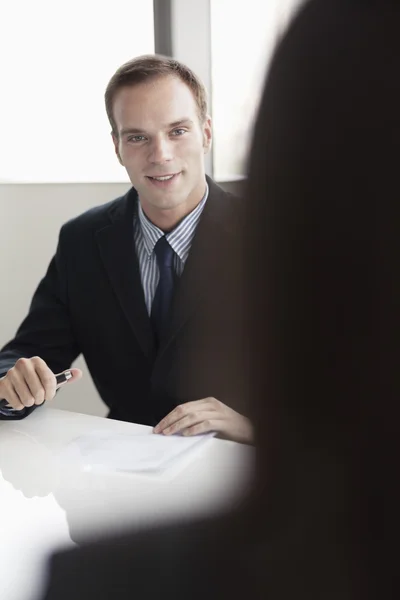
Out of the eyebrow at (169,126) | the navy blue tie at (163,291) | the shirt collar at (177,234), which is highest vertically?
the eyebrow at (169,126)

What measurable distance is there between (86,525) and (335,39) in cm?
70

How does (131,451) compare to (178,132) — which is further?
(178,132)

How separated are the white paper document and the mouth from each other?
2.18 feet

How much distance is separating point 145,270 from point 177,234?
11 cm

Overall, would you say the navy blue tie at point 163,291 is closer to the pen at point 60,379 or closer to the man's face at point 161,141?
the man's face at point 161,141

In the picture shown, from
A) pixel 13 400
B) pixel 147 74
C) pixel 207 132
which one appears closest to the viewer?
pixel 13 400

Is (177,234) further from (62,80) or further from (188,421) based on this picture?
(62,80)

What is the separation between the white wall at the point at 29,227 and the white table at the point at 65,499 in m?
1.55

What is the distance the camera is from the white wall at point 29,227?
2.52 metres

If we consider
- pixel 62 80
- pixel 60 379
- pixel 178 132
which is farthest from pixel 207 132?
pixel 62 80

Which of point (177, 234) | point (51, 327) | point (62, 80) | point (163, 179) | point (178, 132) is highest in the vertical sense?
point (62, 80)

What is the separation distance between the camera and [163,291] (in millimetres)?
1490

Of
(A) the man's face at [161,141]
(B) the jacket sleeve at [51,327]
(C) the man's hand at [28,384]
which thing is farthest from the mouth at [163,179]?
(C) the man's hand at [28,384]

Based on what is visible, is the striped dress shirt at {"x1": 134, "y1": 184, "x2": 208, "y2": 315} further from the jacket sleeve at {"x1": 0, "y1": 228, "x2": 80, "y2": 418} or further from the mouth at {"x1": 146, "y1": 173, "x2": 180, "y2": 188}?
the jacket sleeve at {"x1": 0, "y1": 228, "x2": 80, "y2": 418}
